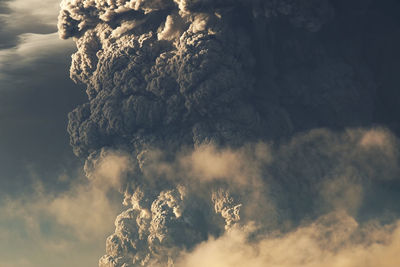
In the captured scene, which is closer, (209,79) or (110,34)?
(209,79)

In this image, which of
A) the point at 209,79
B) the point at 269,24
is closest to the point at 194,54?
the point at 209,79

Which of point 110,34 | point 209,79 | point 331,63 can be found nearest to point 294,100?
point 331,63

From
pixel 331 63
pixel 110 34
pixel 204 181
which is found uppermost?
pixel 110 34

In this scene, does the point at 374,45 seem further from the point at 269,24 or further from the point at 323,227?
the point at 323,227


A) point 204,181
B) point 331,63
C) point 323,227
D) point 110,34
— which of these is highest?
point 110,34

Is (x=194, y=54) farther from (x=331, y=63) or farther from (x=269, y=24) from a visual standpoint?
(x=331, y=63)

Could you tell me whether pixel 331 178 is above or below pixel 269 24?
below
